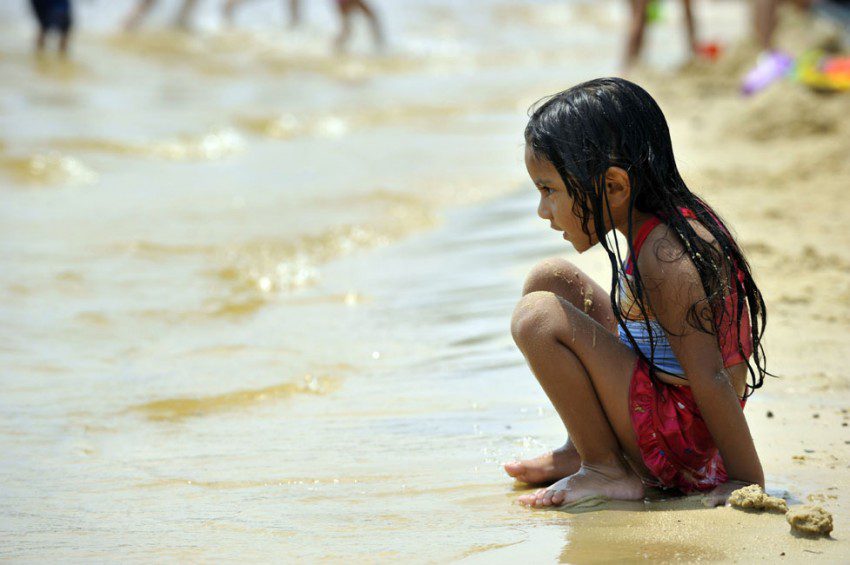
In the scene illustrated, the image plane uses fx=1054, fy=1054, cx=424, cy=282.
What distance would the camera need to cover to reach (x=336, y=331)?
3725 millimetres

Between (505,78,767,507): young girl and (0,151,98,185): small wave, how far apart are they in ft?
16.3

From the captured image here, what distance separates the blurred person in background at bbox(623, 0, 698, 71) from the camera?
379 inches

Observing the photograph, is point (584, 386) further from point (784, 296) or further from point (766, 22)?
point (766, 22)

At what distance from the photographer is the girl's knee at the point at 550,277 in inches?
92.5

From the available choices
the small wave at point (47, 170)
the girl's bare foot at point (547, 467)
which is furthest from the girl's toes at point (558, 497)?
the small wave at point (47, 170)

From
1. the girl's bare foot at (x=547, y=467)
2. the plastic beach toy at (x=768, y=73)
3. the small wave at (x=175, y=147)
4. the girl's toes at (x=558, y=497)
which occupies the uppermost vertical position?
the girl's toes at (x=558, y=497)

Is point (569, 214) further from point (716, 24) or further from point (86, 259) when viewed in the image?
point (716, 24)

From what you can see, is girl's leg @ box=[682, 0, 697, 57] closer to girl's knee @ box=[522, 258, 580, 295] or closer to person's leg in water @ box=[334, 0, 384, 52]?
person's leg in water @ box=[334, 0, 384, 52]

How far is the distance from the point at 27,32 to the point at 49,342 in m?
12.0

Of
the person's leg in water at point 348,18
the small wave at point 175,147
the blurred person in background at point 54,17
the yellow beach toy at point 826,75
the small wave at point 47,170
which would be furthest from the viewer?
the person's leg in water at point 348,18

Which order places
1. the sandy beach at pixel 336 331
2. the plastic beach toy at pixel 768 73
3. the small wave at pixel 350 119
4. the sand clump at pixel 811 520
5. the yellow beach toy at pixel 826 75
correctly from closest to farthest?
the sand clump at pixel 811 520 → the sandy beach at pixel 336 331 → the yellow beach toy at pixel 826 75 → the plastic beach toy at pixel 768 73 → the small wave at pixel 350 119

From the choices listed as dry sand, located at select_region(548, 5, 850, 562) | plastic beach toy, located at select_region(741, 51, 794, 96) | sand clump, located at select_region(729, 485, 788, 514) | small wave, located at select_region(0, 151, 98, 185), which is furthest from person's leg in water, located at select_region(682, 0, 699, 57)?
sand clump, located at select_region(729, 485, 788, 514)

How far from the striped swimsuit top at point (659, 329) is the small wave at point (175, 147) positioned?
18.4 ft

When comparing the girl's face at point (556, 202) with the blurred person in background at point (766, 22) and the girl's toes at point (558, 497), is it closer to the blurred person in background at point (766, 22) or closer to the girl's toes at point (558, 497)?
the girl's toes at point (558, 497)
